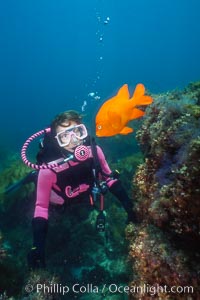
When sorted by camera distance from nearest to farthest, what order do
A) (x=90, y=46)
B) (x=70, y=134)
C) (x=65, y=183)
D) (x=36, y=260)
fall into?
(x=36, y=260) < (x=70, y=134) < (x=65, y=183) < (x=90, y=46)

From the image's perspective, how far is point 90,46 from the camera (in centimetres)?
14025

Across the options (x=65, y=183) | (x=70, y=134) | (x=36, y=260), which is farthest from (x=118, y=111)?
(x=36, y=260)

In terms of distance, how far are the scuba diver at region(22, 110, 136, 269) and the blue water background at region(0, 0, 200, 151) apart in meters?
91.0

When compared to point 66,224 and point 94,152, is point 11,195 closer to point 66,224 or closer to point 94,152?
point 66,224

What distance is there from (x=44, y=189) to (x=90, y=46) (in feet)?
476

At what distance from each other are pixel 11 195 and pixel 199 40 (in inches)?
5845

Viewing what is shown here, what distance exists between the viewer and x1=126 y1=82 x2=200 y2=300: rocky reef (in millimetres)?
2564

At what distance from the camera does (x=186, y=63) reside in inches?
5315

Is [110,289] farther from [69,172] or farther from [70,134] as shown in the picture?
[70,134]

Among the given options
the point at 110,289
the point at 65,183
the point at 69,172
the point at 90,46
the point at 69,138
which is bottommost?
the point at 110,289

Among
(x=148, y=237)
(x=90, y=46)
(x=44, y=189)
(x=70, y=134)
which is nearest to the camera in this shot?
(x=148, y=237)

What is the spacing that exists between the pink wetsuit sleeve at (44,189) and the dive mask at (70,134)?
55 centimetres

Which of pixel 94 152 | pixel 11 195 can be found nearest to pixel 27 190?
pixel 11 195

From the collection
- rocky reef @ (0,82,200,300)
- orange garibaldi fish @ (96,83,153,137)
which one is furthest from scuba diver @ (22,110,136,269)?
orange garibaldi fish @ (96,83,153,137)
